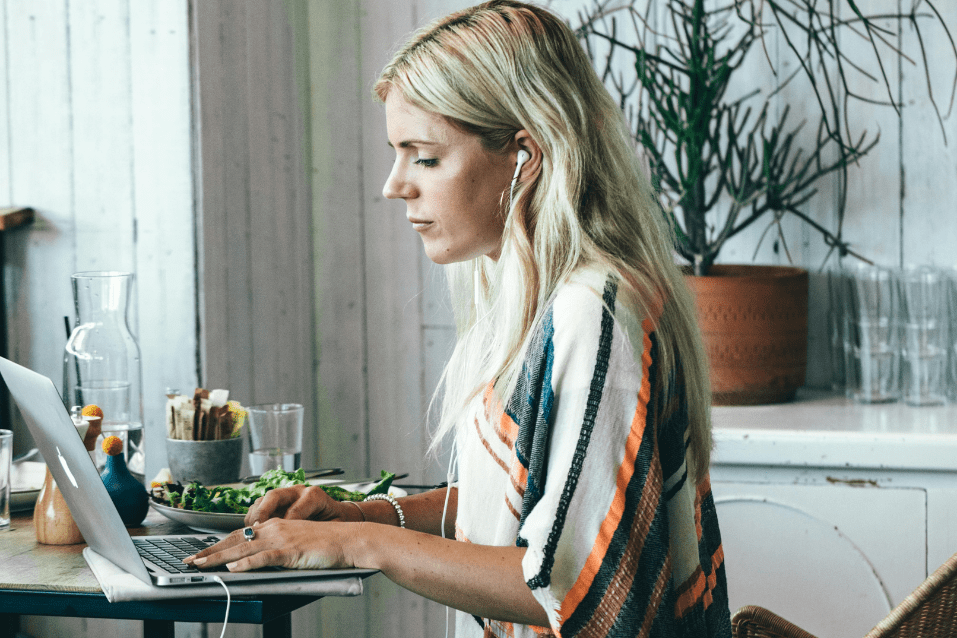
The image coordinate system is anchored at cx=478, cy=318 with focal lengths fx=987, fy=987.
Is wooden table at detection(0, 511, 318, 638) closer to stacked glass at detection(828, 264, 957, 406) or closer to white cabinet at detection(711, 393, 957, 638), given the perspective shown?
white cabinet at detection(711, 393, 957, 638)

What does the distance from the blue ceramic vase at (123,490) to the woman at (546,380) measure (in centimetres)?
20

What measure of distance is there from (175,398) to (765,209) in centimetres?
130

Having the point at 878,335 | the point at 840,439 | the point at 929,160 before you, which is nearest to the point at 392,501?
the point at 840,439

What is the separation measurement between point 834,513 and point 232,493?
1.21 m

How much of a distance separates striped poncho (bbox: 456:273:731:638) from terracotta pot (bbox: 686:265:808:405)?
3.53ft

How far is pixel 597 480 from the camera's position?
961mm

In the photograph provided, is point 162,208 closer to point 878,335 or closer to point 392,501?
point 392,501

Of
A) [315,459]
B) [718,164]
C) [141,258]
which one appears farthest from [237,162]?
[718,164]

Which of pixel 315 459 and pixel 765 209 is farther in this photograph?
pixel 315 459

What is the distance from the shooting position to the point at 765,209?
2.13 metres

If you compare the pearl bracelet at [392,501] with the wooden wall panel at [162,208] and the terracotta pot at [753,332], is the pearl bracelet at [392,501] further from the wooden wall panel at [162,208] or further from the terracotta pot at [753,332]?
the terracotta pot at [753,332]

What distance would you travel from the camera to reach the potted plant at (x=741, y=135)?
2100 millimetres

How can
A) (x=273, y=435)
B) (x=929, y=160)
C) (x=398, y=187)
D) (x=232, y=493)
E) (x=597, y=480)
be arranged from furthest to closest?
(x=929, y=160) → (x=273, y=435) → (x=232, y=493) → (x=398, y=187) → (x=597, y=480)

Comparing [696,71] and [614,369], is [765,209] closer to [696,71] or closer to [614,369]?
[696,71]
